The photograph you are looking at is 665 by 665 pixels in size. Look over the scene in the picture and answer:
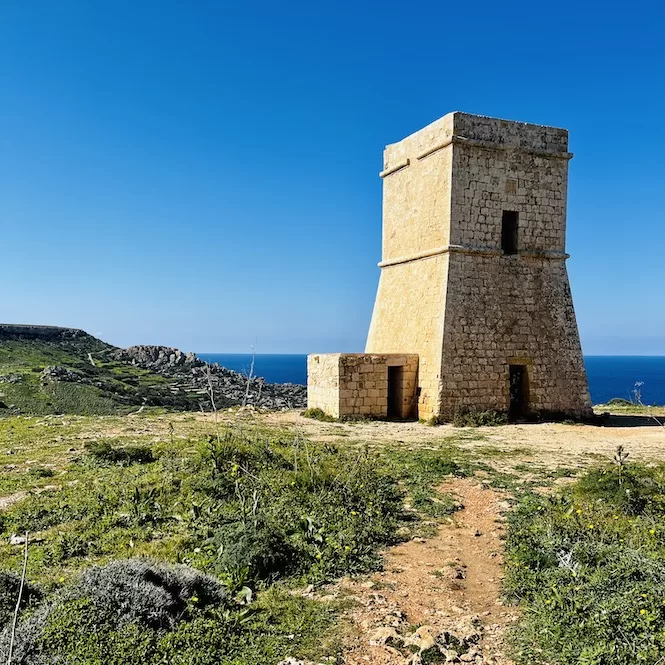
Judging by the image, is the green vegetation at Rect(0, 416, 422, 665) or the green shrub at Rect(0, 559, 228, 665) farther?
the green vegetation at Rect(0, 416, 422, 665)

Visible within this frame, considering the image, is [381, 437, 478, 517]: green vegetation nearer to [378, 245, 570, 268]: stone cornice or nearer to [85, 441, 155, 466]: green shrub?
[85, 441, 155, 466]: green shrub

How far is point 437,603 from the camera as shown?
4293mm

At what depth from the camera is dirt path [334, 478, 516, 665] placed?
359 centimetres

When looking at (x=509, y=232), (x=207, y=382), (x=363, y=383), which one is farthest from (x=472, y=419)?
(x=207, y=382)

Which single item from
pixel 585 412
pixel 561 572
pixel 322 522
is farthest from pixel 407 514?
pixel 585 412

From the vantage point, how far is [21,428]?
1162cm

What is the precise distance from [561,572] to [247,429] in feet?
25.7

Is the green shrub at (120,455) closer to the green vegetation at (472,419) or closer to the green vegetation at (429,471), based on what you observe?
the green vegetation at (429,471)

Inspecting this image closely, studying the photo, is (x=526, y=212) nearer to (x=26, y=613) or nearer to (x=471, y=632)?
(x=471, y=632)

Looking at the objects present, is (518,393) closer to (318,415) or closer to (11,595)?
(318,415)

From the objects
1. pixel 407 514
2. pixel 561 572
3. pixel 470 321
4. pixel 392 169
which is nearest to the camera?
pixel 561 572

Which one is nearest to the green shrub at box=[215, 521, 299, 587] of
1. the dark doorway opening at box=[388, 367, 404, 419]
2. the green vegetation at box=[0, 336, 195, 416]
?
the dark doorway opening at box=[388, 367, 404, 419]

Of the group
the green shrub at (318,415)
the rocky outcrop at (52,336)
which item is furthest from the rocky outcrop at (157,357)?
the green shrub at (318,415)

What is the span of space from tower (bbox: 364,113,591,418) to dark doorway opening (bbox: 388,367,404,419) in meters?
0.44
